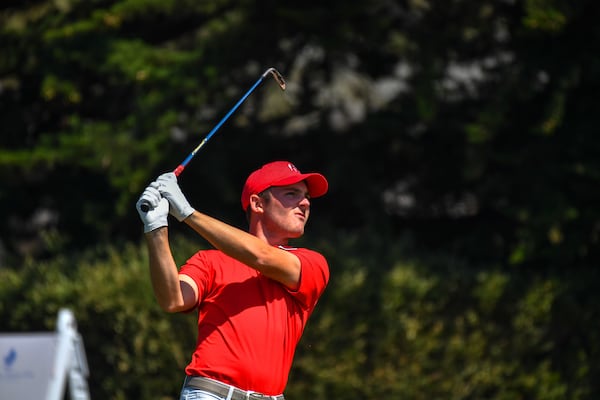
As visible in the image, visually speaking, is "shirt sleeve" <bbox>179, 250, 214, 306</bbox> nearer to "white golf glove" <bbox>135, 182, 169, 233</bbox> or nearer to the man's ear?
the man's ear

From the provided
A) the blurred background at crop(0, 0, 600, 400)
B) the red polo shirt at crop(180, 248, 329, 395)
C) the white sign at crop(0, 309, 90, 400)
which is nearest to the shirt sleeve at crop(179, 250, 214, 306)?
the red polo shirt at crop(180, 248, 329, 395)

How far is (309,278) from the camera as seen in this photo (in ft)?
16.1

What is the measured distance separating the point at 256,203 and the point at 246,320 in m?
0.57

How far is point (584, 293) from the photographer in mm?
10688

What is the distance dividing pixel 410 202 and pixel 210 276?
24.3 ft

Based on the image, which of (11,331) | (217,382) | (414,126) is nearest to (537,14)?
(414,126)

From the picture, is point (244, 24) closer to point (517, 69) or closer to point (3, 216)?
point (517, 69)

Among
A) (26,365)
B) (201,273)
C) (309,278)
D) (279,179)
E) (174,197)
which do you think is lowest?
(26,365)

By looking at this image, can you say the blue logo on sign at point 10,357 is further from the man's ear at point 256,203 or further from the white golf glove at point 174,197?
the white golf glove at point 174,197

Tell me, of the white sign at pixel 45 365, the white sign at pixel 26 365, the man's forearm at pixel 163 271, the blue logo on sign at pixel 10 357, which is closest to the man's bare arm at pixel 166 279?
the man's forearm at pixel 163 271

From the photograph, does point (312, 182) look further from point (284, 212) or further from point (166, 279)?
point (166, 279)

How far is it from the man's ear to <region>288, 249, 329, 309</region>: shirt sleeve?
0.23 meters

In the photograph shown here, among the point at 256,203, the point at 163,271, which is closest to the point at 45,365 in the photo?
the point at 256,203

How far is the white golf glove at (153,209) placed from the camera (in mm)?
4422
